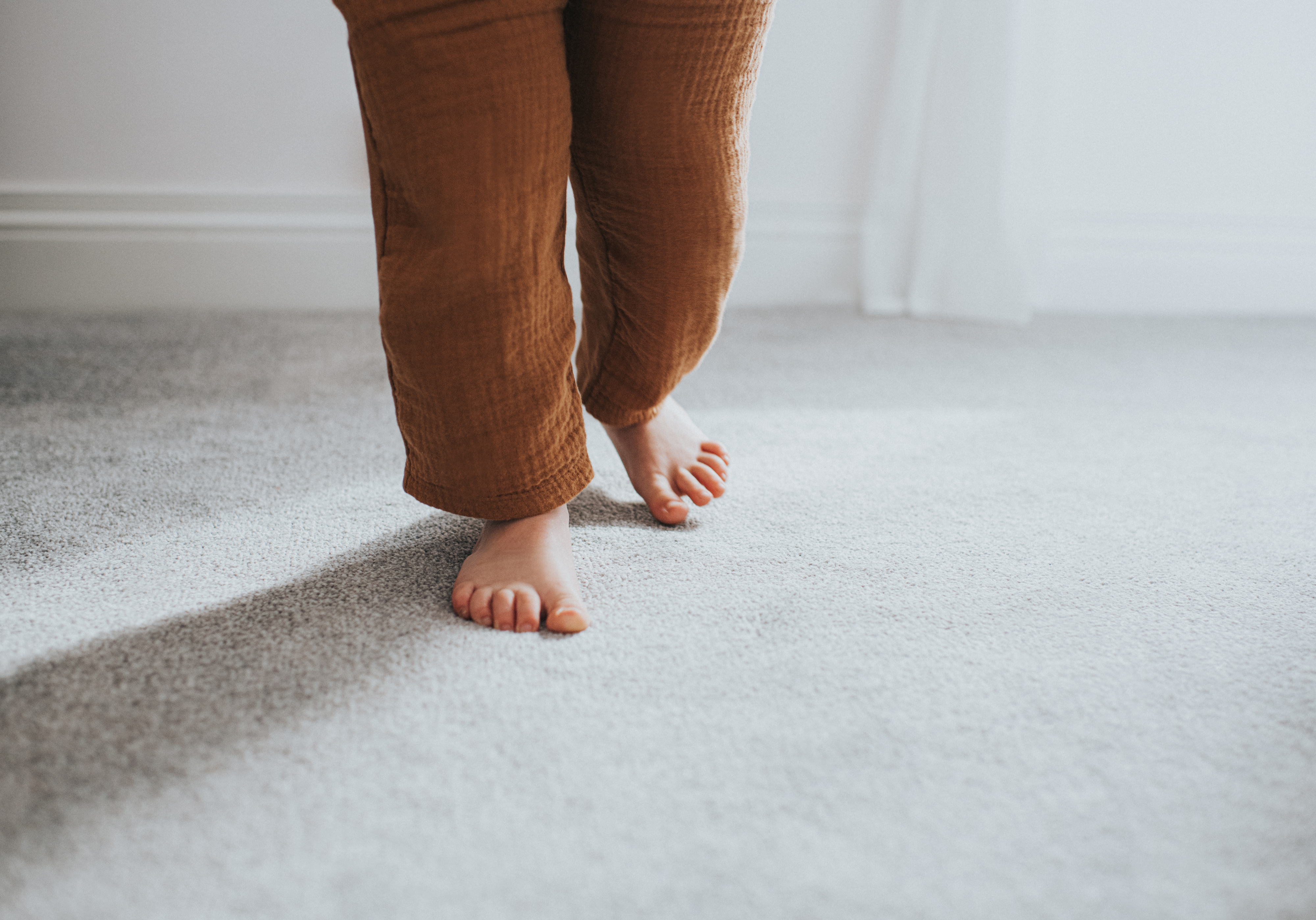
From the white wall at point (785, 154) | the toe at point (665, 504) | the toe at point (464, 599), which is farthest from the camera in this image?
the white wall at point (785, 154)

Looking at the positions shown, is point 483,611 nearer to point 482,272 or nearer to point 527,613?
point 527,613

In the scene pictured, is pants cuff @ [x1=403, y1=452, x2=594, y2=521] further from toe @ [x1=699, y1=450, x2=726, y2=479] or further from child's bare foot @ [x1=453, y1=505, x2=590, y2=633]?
toe @ [x1=699, y1=450, x2=726, y2=479]

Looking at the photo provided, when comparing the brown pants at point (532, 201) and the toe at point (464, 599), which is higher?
the brown pants at point (532, 201)

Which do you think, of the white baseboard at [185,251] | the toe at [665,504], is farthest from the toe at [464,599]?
the white baseboard at [185,251]

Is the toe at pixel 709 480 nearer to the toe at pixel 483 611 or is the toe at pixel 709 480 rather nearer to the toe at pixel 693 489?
the toe at pixel 693 489

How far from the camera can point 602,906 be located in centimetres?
39

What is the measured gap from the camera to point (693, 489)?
0.78 metres

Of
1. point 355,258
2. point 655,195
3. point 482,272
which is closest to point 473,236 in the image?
point 482,272

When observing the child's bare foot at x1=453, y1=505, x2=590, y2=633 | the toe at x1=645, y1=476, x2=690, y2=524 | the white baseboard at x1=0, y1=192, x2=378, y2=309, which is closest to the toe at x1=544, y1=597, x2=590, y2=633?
the child's bare foot at x1=453, y1=505, x2=590, y2=633

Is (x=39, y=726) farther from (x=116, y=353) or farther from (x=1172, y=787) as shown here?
(x=116, y=353)

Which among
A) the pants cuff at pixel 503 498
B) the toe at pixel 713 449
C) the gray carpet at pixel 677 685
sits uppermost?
the pants cuff at pixel 503 498

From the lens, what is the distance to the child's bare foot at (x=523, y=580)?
1.97 ft

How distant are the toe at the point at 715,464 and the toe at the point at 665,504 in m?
0.06

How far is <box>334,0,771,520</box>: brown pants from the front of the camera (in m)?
0.51
